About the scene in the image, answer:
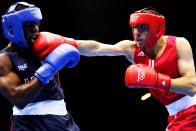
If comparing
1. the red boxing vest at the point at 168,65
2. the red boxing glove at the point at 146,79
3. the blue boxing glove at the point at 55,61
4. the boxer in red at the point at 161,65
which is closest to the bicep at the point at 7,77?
the blue boxing glove at the point at 55,61

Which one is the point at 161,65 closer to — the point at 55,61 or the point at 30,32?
the point at 55,61

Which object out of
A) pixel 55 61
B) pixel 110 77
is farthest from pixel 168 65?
pixel 110 77

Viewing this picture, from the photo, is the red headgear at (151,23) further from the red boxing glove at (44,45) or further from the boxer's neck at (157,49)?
the red boxing glove at (44,45)

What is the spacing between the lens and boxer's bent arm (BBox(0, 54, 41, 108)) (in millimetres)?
2129

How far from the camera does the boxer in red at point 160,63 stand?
2.48 m

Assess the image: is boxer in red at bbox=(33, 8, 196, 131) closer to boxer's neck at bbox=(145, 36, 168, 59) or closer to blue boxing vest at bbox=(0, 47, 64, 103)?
boxer's neck at bbox=(145, 36, 168, 59)

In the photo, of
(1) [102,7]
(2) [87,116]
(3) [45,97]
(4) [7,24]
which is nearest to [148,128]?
(2) [87,116]

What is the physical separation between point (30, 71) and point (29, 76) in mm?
41

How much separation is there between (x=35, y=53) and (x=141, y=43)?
951mm

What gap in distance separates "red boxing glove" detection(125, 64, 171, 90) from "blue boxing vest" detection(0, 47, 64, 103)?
2.05ft

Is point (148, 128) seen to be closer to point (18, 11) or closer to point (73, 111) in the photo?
point (73, 111)

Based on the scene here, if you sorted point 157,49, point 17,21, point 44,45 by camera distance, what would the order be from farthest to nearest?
point 157,49 < point 44,45 < point 17,21

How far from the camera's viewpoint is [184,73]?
2555mm

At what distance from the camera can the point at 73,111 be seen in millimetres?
5320
